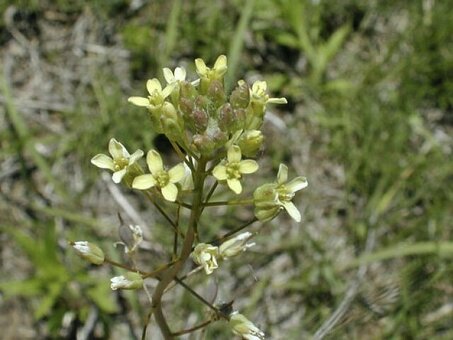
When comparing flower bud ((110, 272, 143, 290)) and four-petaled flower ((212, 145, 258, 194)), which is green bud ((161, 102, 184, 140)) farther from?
flower bud ((110, 272, 143, 290))

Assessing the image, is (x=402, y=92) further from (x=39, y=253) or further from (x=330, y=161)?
(x=39, y=253)

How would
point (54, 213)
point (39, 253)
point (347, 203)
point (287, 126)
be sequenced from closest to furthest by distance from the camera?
point (39, 253) < point (54, 213) < point (347, 203) < point (287, 126)

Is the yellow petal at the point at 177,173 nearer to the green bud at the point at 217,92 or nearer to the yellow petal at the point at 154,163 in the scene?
the yellow petal at the point at 154,163

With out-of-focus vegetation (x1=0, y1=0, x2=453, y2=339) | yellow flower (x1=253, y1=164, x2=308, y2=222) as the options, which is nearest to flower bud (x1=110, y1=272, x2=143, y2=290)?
yellow flower (x1=253, y1=164, x2=308, y2=222)

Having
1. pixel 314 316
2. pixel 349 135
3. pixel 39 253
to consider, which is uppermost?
pixel 349 135

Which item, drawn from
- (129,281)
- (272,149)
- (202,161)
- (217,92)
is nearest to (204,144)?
(202,161)

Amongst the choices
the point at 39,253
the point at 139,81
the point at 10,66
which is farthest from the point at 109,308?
the point at 10,66
